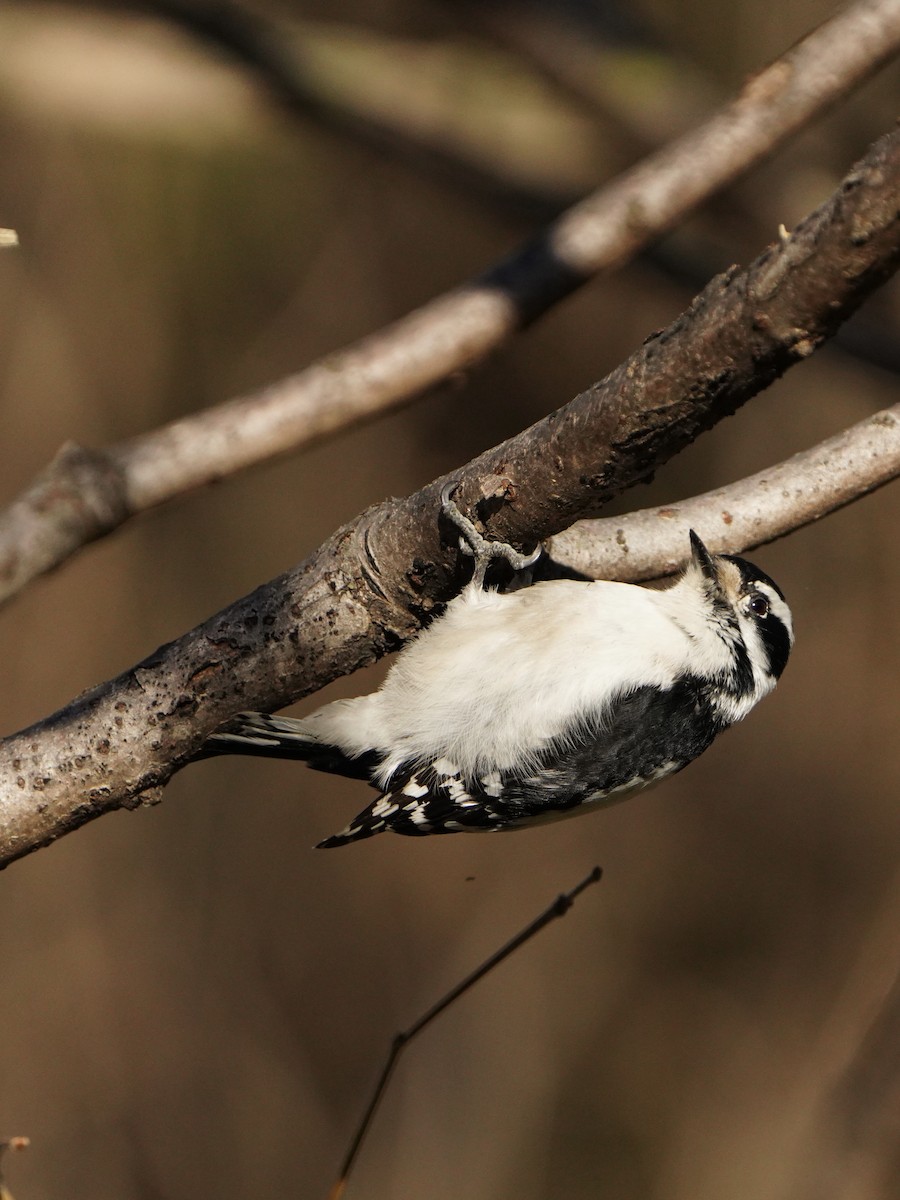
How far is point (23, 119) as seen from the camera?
6.07 m

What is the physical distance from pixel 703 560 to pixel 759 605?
1.54ft

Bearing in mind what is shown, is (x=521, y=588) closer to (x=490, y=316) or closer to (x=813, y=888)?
(x=490, y=316)

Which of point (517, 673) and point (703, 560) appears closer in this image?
point (703, 560)

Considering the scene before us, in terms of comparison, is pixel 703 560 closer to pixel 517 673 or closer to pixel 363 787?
pixel 517 673

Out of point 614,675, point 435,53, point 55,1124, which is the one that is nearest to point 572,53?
point 435,53

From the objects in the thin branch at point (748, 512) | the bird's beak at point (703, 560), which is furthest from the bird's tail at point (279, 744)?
the bird's beak at point (703, 560)

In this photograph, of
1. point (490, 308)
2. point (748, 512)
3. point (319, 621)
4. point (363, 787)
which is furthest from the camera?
point (363, 787)

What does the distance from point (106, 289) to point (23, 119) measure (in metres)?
0.99

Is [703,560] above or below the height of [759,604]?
above

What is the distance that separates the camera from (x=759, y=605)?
3.48 meters

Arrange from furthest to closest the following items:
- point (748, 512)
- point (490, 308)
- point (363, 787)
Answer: point (363, 787) → point (490, 308) → point (748, 512)

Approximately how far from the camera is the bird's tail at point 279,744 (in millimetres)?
2607

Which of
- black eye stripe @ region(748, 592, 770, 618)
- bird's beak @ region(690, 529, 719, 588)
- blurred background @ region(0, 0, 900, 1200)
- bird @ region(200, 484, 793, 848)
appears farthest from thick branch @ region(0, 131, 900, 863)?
blurred background @ region(0, 0, 900, 1200)

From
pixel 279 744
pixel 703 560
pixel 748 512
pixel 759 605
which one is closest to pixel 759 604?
pixel 759 605
